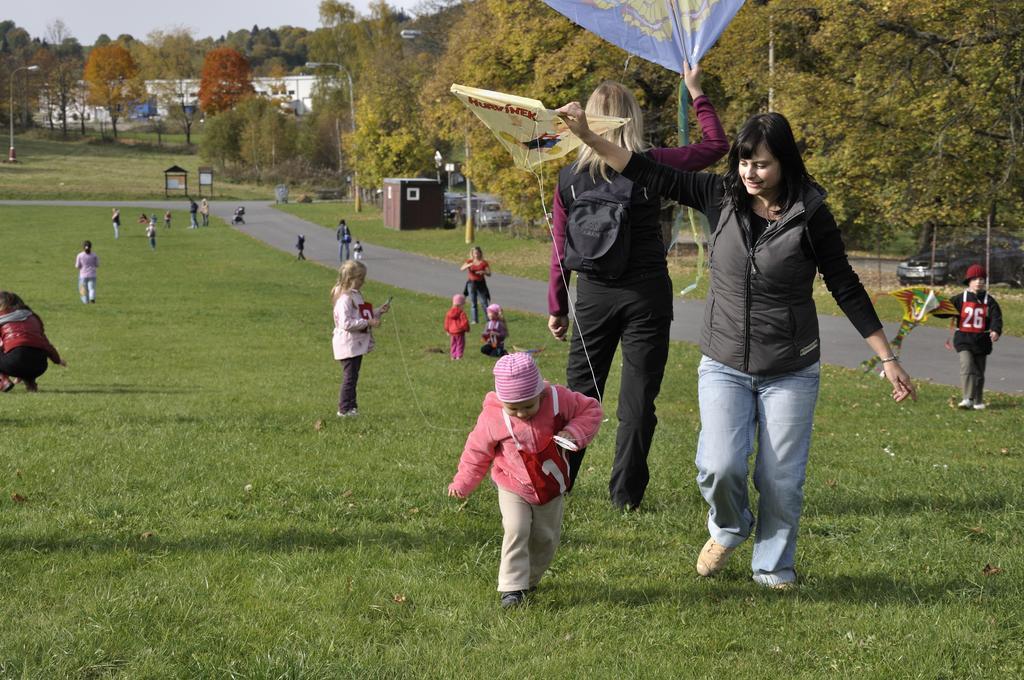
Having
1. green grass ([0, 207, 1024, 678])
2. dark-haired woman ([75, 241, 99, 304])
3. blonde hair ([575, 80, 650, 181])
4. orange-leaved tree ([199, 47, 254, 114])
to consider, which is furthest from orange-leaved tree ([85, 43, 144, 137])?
blonde hair ([575, 80, 650, 181])

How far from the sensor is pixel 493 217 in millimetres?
58875

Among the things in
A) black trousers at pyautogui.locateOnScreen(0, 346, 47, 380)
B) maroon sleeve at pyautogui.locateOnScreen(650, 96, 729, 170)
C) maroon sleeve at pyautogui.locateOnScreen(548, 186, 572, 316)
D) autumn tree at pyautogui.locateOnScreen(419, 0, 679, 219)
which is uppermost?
autumn tree at pyautogui.locateOnScreen(419, 0, 679, 219)

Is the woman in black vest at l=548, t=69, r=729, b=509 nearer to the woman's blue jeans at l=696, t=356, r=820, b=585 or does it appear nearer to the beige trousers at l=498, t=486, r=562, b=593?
the woman's blue jeans at l=696, t=356, r=820, b=585

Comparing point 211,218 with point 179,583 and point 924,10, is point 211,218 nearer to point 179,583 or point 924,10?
point 924,10

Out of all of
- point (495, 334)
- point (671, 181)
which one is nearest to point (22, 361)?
point (495, 334)

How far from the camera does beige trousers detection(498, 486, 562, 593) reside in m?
4.88

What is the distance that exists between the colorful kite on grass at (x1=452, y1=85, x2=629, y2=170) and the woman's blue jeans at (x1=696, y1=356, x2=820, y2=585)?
162 cm

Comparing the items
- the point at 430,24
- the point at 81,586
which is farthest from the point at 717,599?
the point at 430,24

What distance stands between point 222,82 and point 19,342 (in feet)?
516

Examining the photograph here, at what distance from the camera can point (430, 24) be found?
8306cm

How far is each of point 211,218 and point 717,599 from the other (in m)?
72.7

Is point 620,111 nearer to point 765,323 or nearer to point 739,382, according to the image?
point 765,323

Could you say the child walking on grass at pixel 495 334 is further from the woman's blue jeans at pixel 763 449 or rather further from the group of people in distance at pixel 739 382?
the woman's blue jeans at pixel 763 449

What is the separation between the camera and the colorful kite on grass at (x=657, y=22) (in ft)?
20.7
